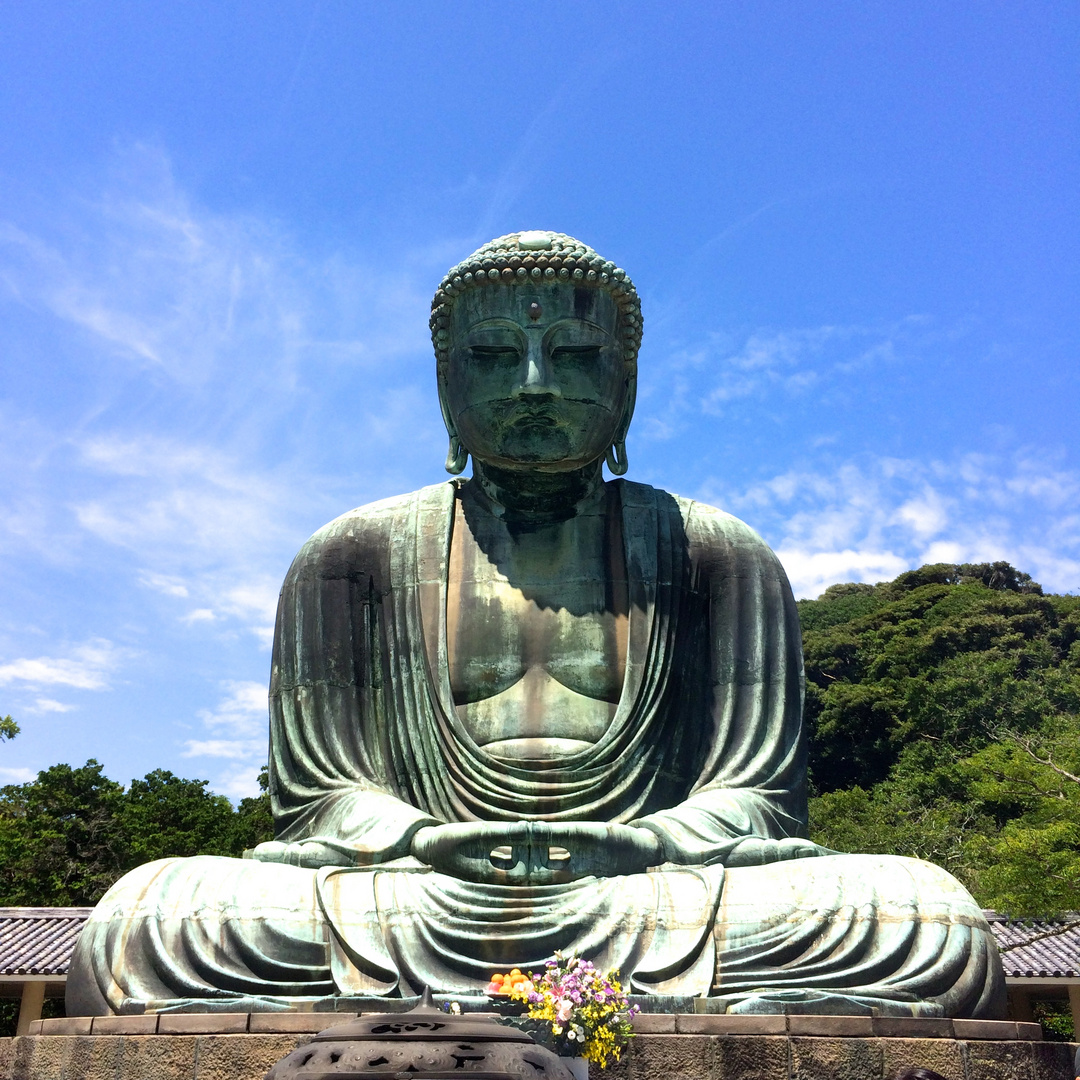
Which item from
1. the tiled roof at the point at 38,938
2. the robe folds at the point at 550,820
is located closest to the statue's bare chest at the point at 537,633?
the robe folds at the point at 550,820

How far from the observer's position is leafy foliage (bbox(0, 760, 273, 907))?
86.8ft

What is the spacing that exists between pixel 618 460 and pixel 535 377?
97cm

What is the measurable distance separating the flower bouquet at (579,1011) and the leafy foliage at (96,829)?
77.3 feet

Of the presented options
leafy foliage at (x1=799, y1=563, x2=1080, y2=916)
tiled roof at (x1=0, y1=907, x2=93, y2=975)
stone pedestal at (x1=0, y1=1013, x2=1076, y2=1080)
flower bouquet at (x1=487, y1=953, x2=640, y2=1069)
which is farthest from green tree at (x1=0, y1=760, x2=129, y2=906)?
flower bouquet at (x1=487, y1=953, x2=640, y2=1069)

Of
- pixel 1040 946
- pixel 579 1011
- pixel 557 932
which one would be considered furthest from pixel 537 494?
pixel 1040 946

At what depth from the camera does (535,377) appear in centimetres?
736

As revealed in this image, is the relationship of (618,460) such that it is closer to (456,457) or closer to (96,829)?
(456,457)

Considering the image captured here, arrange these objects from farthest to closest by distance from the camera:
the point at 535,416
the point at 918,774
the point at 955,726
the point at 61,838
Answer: the point at 955,726
the point at 918,774
the point at 61,838
the point at 535,416

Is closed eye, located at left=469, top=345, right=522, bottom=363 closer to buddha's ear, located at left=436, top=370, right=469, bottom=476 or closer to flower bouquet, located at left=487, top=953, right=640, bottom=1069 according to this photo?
buddha's ear, located at left=436, top=370, right=469, bottom=476

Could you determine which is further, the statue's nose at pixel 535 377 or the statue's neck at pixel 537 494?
the statue's neck at pixel 537 494

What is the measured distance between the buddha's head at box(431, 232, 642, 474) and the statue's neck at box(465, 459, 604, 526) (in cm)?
17

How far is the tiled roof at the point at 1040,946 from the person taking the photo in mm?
18750

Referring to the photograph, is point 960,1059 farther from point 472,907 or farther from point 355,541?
point 355,541

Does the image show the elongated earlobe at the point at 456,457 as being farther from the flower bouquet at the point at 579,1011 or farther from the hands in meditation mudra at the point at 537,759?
the flower bouquet at the point at 579,1011
